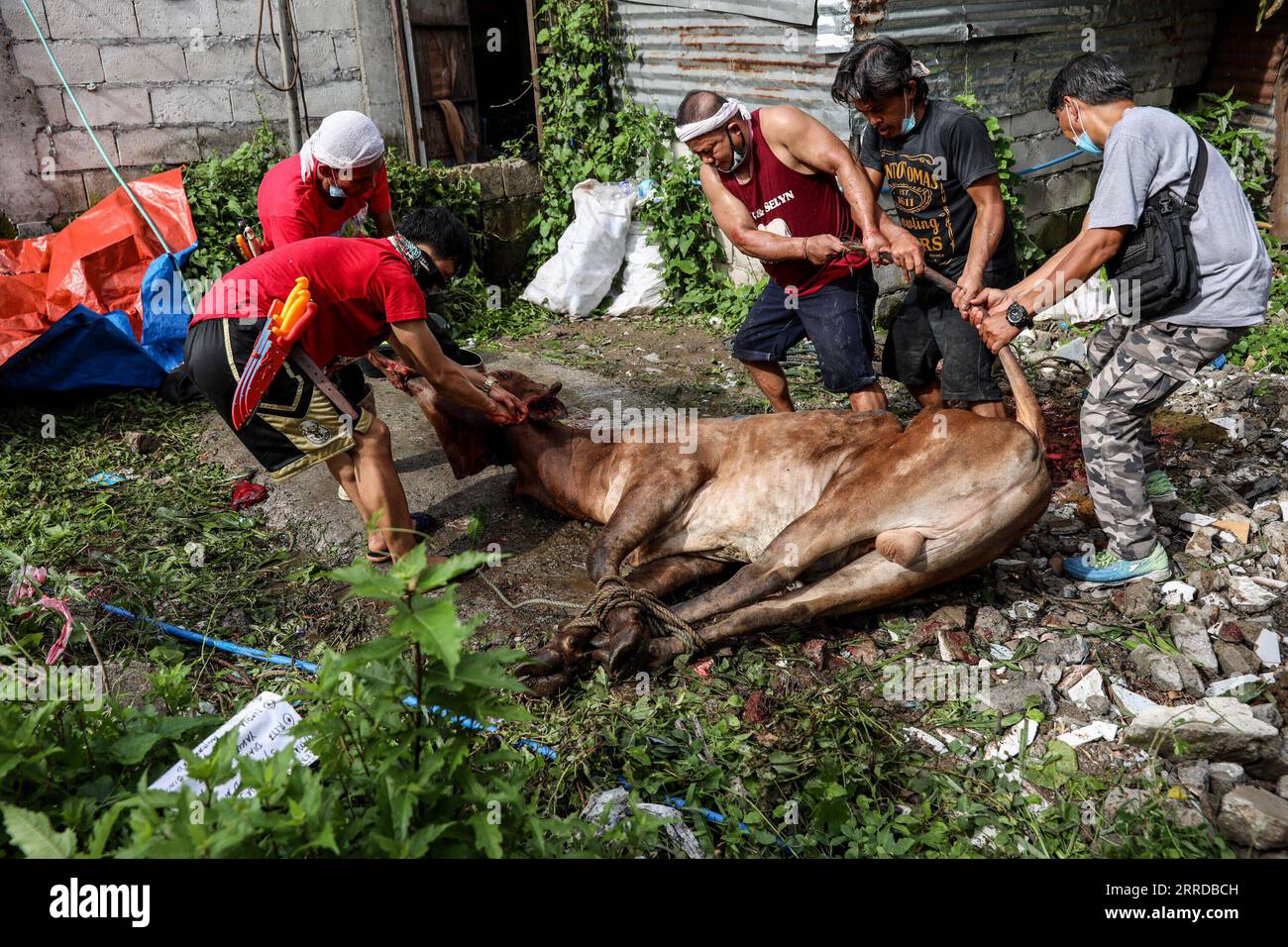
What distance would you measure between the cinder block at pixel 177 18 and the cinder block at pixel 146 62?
0.33 feet

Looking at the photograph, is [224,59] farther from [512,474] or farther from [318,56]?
[512,474]

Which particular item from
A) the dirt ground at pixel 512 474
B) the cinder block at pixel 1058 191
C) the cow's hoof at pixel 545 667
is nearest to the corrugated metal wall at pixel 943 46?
the cinder block at pixel 1058 191

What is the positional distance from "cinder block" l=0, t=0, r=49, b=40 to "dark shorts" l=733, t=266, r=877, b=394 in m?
5.61

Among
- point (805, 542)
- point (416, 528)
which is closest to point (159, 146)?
point (416, 528)

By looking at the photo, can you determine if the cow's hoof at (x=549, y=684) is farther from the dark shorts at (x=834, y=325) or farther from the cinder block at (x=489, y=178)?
the cinder block at (x=489, y=178)

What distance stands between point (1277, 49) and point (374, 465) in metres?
8.46

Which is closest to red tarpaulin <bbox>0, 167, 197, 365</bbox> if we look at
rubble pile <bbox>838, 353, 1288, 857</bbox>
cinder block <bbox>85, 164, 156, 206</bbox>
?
cinder block <bbox>85, 164, 156, 206</bbox>

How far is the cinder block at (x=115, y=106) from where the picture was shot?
695cm

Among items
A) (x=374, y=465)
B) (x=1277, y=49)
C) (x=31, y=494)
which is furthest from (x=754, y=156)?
(x=1277, y=49)

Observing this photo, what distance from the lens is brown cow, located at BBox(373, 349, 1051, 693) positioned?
11.8 feet

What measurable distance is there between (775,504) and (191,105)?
19.4 ft

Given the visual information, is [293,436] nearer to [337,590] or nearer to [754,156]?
[337,590]

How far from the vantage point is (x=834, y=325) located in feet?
15.2
